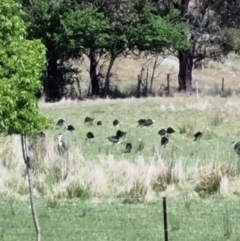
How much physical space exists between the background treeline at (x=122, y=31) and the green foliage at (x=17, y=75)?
2835 centimetres

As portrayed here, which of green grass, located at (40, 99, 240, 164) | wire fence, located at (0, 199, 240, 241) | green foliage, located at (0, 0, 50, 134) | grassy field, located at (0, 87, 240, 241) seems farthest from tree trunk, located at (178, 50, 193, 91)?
green foliage, located at (0, 0, 50, 134)

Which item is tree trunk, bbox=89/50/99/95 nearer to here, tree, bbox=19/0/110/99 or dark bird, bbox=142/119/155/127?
tree, bbox=19/0/110/99

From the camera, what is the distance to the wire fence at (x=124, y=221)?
14.7m

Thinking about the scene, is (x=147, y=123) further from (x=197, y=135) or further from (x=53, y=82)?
(x=53, y=82)

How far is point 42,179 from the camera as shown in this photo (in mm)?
19328

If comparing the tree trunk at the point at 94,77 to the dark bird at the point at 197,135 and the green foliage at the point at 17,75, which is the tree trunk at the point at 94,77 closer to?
the dark bird at the point at 197,135

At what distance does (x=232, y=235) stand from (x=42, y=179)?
6.08 meters

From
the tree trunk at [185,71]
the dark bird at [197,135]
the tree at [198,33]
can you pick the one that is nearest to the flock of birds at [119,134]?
the dark bird at [197,135]

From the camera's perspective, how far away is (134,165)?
64.2 ft

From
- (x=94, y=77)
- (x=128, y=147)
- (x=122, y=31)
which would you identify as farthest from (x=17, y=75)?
(x=94, y=77)

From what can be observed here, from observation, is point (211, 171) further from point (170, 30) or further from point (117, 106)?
point (170, 30)

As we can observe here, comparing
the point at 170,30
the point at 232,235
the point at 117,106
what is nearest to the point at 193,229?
the point at 232,235

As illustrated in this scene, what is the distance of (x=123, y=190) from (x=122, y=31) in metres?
26.3

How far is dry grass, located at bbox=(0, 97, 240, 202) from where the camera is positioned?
1831 centimetres
